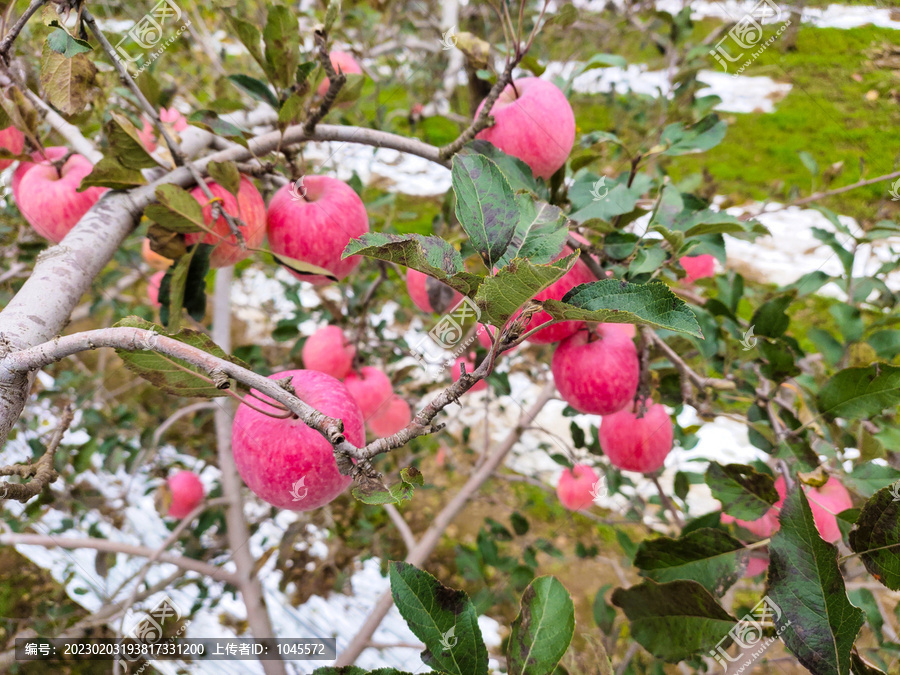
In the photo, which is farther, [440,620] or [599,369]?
[599,369]

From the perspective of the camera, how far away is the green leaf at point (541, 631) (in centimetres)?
38

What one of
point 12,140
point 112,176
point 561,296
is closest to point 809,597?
point 561,296

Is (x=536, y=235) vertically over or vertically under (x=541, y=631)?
over

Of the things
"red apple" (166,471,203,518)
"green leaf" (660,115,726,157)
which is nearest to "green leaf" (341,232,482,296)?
"green leaf" (660,115,726,157)

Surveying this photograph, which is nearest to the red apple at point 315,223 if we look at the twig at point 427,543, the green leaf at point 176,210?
the green leaf at point 176,210

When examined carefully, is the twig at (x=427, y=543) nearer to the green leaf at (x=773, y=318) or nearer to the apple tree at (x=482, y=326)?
the apple tree at (x=482, y=326)

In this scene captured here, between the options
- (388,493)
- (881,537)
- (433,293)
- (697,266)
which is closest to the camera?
(388,493)

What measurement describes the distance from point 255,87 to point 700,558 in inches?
28.8

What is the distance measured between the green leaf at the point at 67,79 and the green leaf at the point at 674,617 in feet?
2.23

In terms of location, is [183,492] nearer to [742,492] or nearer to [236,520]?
[236,520]

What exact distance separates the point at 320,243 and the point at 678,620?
518 mm

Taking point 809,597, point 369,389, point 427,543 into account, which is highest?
point 809,597

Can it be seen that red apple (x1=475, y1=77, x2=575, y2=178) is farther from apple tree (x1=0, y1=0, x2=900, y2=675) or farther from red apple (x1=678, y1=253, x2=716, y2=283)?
red apple (x1=678, y1=253, x2=716, y2=283)

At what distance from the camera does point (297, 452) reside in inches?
16.9
